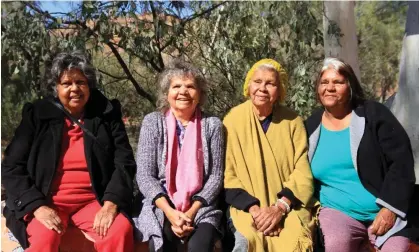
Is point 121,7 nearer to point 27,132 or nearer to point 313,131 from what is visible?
point 27,132

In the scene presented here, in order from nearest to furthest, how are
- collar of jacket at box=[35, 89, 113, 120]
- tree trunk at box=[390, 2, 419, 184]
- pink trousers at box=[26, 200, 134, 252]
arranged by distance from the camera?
pink trousers at box=[26, 200, 134, 252]
collar of jacket at box=[35, 89, 113, 120]
tree trunk at box=[390, 2, 419, 184]

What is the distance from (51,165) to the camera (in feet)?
12.2

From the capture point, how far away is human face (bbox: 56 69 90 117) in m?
3.83

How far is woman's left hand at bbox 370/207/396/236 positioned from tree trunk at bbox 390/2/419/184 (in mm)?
1885

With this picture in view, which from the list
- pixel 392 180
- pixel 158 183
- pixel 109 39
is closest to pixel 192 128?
pixel 158 183

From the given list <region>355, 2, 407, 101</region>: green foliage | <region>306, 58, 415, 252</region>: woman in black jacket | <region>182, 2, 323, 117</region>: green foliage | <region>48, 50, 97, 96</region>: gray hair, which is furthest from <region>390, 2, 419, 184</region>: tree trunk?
<region>355, 2, 407, 101</region>: green foliage

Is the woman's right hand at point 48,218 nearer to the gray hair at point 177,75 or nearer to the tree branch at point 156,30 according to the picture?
the gray hair at point 177,75

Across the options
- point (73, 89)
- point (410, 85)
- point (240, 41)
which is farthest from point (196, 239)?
point (410, 85)

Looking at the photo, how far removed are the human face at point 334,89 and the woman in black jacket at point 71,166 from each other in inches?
53.2

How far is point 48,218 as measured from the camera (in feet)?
11.6

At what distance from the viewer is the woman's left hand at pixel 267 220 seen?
3.58 m

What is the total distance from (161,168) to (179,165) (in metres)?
0.12

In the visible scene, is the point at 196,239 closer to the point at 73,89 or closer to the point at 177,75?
the point at 177,75

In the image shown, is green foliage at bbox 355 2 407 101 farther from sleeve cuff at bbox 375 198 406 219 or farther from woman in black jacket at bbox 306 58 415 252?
sleeve cuff at bbox 375 198 406 219
